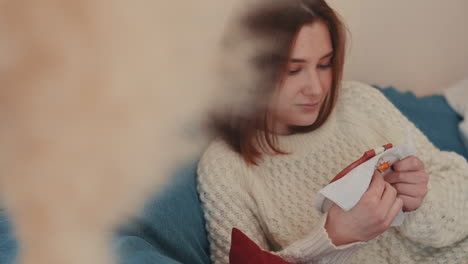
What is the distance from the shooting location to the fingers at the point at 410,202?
0.81m

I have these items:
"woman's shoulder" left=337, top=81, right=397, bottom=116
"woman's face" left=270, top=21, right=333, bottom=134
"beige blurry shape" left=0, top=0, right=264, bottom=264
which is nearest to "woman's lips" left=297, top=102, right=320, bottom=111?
"woman's face" left=270, top=21, right=333, bottom=134

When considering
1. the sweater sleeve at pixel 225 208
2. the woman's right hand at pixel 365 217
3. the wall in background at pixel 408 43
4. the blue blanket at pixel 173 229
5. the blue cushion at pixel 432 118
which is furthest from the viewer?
the blue cushion at pixel 432 118

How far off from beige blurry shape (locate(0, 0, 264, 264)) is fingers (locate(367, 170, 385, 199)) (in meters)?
0.57

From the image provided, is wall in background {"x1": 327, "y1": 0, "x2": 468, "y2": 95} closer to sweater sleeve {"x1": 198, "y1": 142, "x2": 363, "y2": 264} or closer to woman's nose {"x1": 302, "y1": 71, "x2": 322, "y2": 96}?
woman's nose {"x1": 302, "y1": 71, "x2": 322, "y2": 96}

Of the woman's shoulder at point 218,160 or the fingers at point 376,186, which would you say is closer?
the fingers at point 376,186

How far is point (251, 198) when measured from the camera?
2.96 feet

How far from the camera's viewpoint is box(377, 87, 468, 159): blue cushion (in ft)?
4.26

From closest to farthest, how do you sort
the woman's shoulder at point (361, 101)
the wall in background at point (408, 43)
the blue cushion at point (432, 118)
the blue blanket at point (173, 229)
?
the blue blanket at point (173, 229) → the woman's shoulder at point (361, 101) → the wall in background at point (408, 43) → the blue cushion at point (432, 118)

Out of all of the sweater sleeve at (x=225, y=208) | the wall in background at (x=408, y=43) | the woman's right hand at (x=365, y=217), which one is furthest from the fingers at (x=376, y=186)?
the wall in background at (x=408, y=43)

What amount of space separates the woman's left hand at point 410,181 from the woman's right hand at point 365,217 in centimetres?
6

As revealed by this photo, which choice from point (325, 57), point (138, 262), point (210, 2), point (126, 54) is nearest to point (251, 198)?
point (325, 57)

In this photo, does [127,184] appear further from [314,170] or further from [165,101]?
[314,170]

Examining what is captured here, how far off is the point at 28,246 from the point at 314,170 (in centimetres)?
85

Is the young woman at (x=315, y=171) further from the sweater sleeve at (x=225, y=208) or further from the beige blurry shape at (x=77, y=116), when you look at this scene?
the beige blurry shape at (x=77, y=116)
